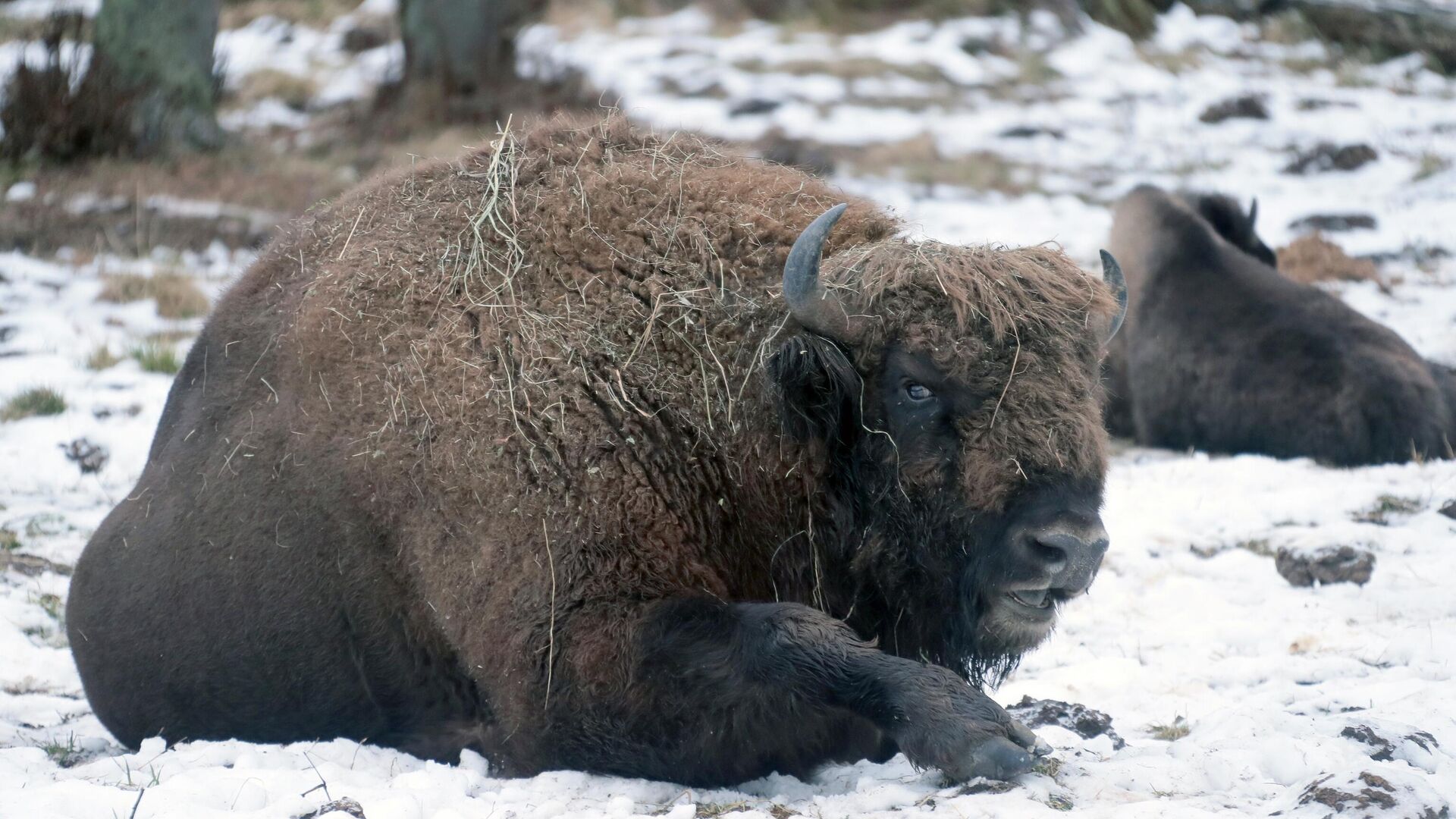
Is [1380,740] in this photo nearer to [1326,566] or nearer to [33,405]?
[1326,566]

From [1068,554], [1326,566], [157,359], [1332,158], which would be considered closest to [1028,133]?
[1332,158]

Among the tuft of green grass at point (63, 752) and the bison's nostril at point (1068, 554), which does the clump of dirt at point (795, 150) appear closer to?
the tuft of green grass at point (63, 752)

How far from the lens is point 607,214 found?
4254mm

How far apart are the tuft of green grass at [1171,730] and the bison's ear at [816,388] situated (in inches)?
51.6

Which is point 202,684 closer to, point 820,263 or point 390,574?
point 390,574

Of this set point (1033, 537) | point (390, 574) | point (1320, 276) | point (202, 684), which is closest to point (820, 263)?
point (1033, 537)

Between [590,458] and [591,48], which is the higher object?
[590,458]

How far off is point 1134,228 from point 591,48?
9.84 metres


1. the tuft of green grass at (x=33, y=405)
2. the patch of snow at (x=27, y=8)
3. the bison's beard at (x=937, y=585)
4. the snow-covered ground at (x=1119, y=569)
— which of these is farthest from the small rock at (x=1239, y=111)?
the patch of snow at (x=27, y=8)

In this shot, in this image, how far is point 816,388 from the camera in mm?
3861

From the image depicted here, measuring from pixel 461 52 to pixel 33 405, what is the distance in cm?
832

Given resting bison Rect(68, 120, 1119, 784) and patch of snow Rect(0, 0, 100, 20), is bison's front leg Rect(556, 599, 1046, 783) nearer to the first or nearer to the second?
resting bison Rect(68, 120, 1119, 784)

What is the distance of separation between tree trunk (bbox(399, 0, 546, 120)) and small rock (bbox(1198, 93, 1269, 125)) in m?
7.37

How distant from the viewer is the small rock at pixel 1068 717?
4125 millimetres
